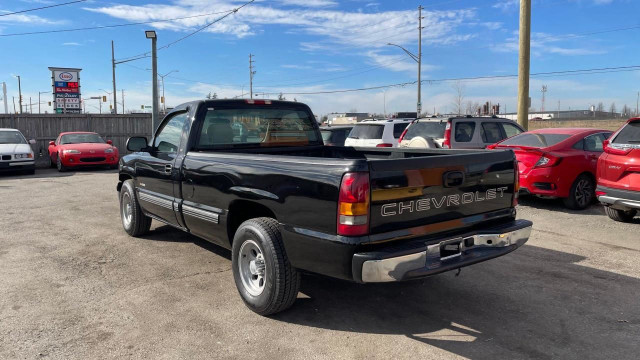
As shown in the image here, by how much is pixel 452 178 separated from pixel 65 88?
100 feet

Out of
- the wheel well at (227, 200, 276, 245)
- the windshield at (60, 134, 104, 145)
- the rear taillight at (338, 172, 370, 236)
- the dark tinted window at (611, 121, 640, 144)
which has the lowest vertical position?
the wheel well at (227, 200, 276, 245)

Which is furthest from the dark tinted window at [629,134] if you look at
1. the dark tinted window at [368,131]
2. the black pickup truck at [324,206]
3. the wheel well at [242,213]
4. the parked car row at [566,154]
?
the dark tinted window at [368,131]

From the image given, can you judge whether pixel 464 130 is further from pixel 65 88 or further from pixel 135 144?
pixel 65 88

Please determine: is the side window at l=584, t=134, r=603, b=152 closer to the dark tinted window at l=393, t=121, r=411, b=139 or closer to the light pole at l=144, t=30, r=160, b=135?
the dark tinted window at l=393, t=121, r=411, b=139

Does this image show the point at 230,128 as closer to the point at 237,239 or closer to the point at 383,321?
the point at 237,239

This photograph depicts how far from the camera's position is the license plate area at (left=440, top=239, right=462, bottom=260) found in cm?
338

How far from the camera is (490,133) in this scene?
1100 centimetres

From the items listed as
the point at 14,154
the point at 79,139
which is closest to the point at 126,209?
the point at 14,154

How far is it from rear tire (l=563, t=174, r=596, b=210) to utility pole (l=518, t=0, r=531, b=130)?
5.72 metres

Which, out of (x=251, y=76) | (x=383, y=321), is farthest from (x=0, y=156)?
(x=251, y=76)

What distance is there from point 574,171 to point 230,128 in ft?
20.3

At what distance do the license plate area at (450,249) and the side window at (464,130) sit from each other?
7541 millimetres

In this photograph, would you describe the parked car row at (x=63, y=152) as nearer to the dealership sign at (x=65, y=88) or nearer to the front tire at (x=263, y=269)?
the dealership sign at (x=65, y=88)

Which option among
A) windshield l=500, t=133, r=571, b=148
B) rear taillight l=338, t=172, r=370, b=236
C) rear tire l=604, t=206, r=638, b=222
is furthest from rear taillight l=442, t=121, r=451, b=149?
rear taillight l=338, t=172, r=370, b=236
